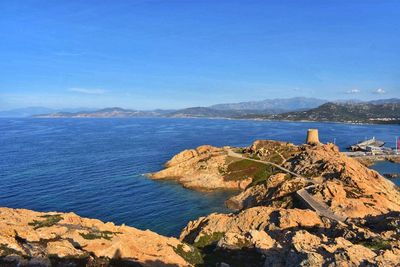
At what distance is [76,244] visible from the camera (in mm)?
29188

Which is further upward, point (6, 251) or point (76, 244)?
point (6, 251)

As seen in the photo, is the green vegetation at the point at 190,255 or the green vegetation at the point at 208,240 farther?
the green vegetation at the point at 208,240

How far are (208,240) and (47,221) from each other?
18.6 meters

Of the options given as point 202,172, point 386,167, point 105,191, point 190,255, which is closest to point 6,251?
point 190,255

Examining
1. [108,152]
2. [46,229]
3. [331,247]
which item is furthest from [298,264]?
[108,152]

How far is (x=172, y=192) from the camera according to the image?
3177 inches

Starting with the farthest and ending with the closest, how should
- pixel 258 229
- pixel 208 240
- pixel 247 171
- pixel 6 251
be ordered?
pixel 247 171 → pixel 258 229 → pixel 208 240 → pixel 6 251

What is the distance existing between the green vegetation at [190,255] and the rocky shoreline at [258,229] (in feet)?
0.42

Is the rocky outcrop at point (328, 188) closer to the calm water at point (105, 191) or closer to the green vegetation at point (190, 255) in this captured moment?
the calm water at point (105, 191)

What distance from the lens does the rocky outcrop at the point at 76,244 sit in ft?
86.7

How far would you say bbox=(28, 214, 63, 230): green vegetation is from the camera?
3253 cm

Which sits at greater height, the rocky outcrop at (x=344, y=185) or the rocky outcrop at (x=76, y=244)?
the rocky outcrop at (x=76, y=244)

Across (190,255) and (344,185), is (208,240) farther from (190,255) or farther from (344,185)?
(344,185)

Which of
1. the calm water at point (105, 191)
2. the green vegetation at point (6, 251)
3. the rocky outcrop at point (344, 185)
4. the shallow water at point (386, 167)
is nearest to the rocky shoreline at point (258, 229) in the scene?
the green vegetation at point (6, 251)
